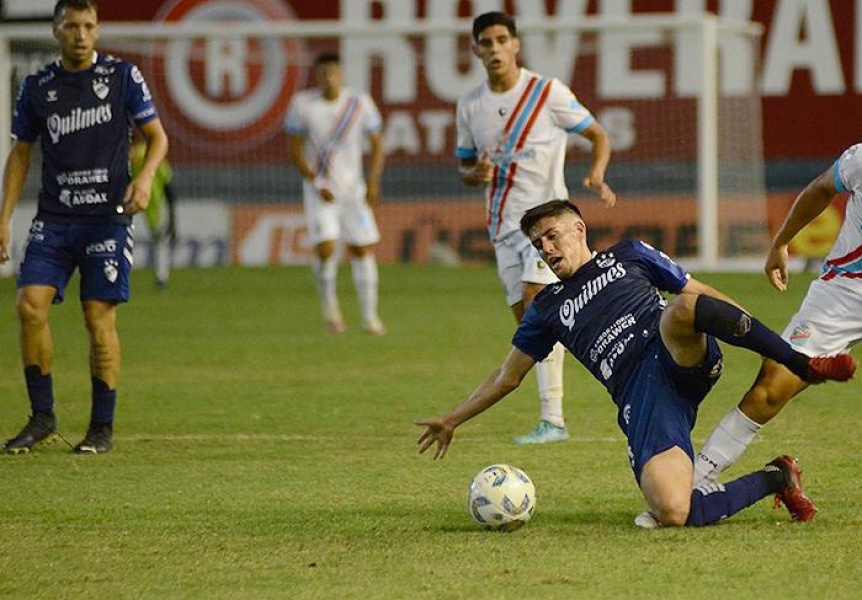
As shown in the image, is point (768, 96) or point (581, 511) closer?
point (581, 511)

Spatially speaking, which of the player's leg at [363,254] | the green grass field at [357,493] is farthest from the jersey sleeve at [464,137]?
the player's leg at [363,254]

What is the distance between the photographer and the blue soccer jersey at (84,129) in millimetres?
9195

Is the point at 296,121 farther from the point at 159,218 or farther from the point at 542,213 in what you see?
the point at 542,213

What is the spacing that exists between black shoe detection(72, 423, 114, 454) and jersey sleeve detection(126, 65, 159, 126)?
157 centimetres

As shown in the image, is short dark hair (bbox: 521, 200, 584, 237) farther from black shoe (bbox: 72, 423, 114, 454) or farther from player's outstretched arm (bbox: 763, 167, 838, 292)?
black shoe (bbox: 72, 423, 114, 454)

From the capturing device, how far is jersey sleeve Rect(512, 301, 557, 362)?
7.25 meters

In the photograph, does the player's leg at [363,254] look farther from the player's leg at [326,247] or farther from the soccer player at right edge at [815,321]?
the soccer player at right edge at [815,321]

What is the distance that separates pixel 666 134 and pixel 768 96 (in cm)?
212

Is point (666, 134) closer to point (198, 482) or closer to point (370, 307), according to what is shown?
point (370, 307)

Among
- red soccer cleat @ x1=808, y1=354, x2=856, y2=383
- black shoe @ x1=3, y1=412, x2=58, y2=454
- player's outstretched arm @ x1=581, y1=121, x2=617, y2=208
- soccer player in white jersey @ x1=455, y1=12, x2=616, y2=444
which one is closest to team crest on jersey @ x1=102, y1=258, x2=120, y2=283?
black shoe @ x1=3, y1=412, x2=58, y2=454

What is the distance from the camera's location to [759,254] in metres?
23.1

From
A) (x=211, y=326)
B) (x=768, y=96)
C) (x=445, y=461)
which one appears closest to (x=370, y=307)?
(x=211, y=326)

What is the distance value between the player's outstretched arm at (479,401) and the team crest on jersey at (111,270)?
8.45ft

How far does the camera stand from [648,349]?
277 inches
